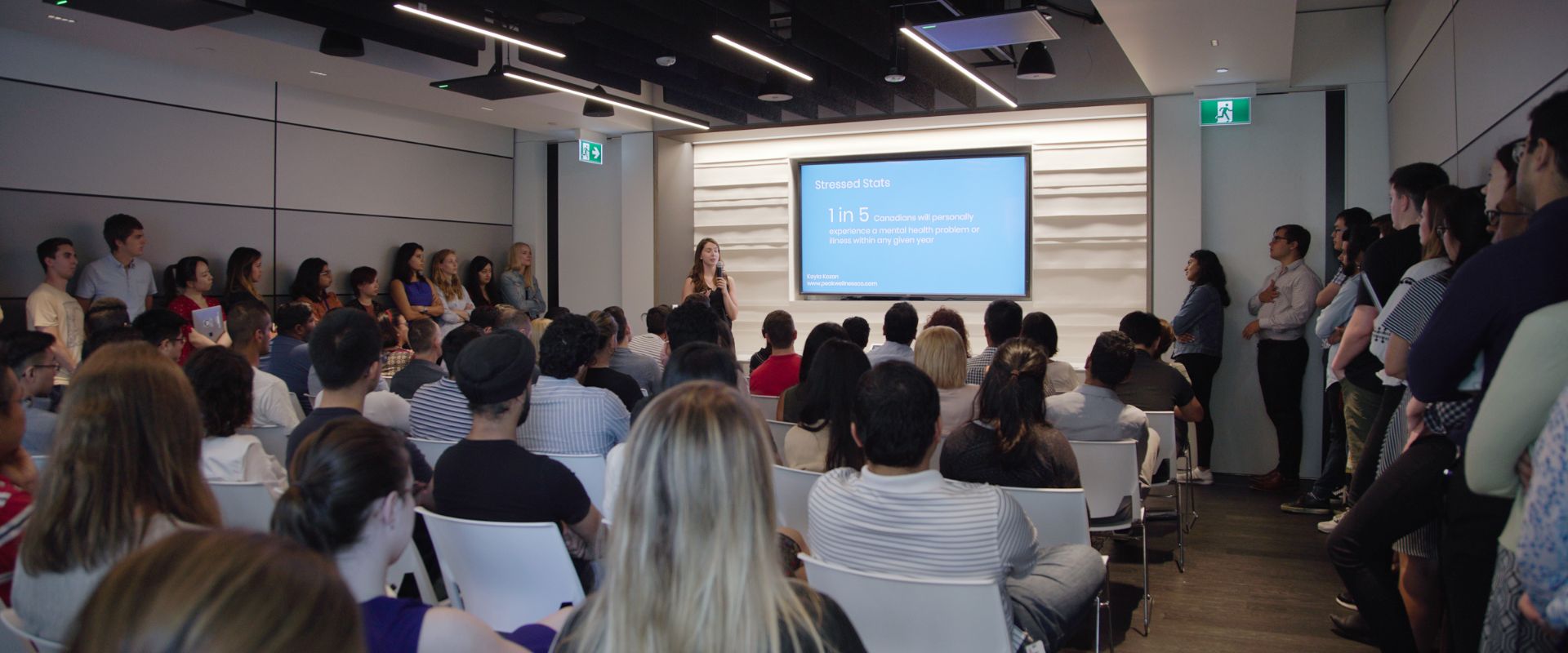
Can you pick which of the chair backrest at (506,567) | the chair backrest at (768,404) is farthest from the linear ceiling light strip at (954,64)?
the chair backrest at (506,567)

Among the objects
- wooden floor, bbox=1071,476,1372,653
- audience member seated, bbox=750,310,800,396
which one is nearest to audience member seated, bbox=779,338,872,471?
wooden floor, bbox=1071,476,1372,653

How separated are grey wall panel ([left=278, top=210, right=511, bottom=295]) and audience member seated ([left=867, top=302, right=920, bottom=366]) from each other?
5.21 m

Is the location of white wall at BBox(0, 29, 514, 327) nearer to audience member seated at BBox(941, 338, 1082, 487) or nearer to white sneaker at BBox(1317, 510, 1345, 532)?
audience member seated at BBox(941, 338, 1082, 487)

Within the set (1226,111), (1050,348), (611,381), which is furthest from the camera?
(1226,111)

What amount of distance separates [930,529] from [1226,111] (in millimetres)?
5700

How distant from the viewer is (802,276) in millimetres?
9000

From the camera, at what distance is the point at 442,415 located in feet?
11.5

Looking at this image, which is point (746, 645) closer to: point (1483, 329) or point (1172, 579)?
point (1483, 329)

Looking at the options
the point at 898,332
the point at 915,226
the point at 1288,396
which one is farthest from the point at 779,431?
the point at 915,226

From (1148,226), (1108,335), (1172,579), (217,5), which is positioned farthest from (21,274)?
(1148,226)

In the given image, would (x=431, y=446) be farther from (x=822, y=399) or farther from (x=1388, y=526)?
(x=1388, y=526)

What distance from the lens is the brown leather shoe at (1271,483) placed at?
6.56m

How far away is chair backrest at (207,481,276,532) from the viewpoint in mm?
2594

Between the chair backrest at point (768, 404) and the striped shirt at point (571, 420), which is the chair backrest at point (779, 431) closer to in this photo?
the chair backrest at point (768, 404)
